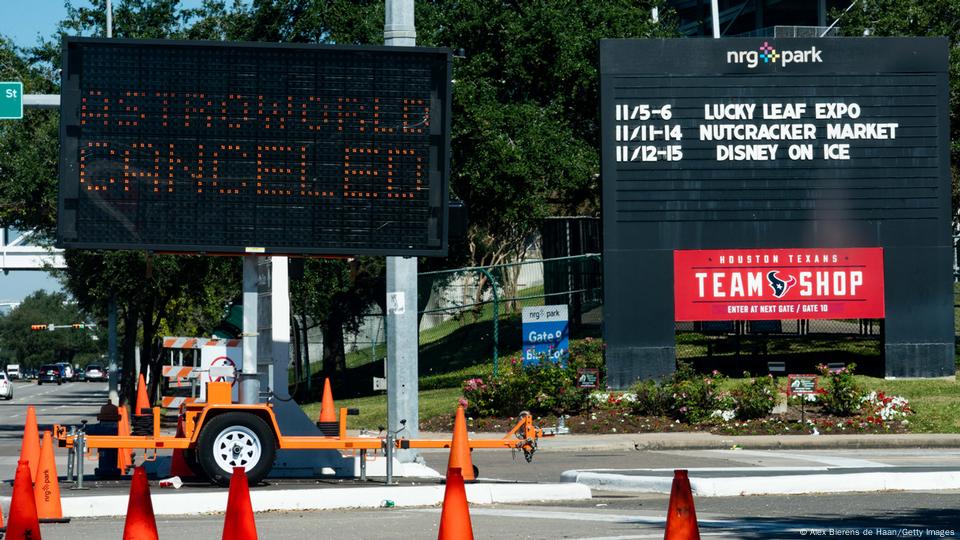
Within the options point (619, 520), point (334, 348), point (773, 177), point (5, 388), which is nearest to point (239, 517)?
point (619, 520)

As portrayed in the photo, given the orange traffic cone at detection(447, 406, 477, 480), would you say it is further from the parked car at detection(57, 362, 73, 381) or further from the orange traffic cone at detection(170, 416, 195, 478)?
the parked car at detection(57, 362, 73, 381)

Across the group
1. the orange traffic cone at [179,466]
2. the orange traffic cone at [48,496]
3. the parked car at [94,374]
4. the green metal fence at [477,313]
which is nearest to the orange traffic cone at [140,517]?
the orange traffic cone at [48,496]

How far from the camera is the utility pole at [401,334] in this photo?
16141 millimetres

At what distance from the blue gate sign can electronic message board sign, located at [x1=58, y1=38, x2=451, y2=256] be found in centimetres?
1111

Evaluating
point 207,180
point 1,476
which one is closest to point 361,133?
point 207,180

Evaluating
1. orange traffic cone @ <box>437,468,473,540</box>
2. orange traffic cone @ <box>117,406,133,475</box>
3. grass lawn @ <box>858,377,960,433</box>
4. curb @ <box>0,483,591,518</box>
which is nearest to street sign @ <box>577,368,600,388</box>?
grass lawn @ <box>858,377,960,433</box>

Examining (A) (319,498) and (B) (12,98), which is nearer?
(A) (319,498)

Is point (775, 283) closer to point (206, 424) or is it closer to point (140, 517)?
point (206, 424)

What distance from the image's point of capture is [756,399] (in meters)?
23.4

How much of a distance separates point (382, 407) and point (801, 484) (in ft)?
58.8

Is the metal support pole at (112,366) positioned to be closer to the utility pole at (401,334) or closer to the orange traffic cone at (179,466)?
the utility pole at (401,334)

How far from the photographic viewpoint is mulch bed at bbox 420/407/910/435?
2256 centimetres

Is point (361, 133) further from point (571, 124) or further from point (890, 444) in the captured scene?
point (571, 124)

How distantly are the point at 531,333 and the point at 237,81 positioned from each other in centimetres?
1212
